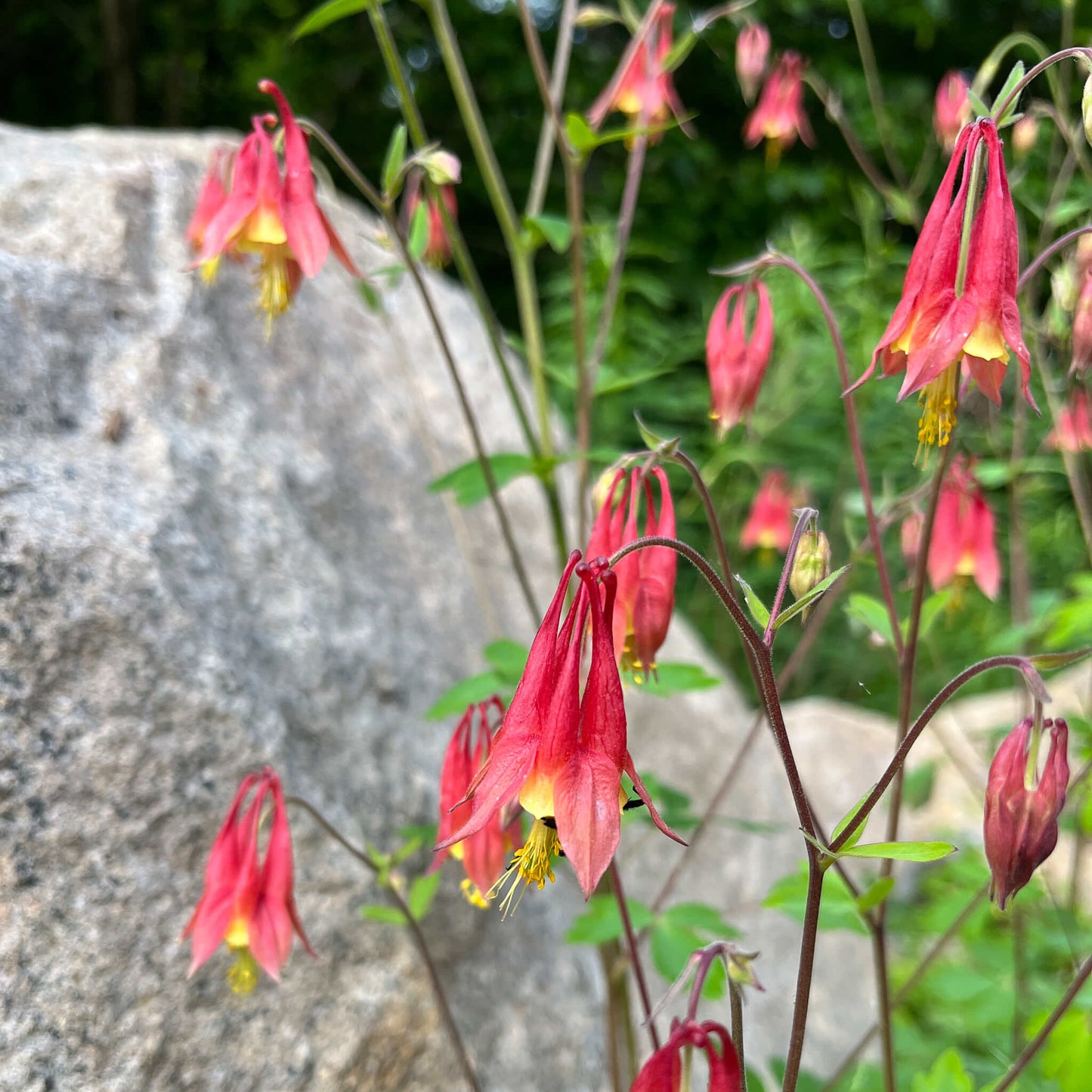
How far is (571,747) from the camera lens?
28.7 inches

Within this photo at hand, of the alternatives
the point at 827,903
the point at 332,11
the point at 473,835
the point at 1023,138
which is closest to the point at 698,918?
the point at 827,903

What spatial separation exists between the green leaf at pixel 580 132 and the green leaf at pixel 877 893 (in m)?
0.94

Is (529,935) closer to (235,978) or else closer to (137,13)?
(235,978)

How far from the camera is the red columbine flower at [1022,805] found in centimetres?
81

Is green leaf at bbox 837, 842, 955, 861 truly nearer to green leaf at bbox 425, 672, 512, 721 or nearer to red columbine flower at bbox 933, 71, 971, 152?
green leaf at bbox 425, 672, 512, 721

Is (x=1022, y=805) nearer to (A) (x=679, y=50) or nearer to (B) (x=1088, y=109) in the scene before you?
(B) (x=1088, y=109)

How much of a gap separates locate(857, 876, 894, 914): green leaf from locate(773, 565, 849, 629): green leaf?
1.07 ft

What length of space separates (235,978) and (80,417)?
2.60 ft

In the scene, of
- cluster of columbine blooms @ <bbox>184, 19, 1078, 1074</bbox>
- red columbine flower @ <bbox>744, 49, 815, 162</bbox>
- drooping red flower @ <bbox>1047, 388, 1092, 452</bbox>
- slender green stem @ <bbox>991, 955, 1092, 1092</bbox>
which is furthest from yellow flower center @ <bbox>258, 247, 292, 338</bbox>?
red columbine flower @ <bbox>744, 49, 815, 162</bbox>

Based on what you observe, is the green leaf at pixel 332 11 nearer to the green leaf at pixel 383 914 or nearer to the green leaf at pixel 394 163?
the green leaf at pixel 394 163

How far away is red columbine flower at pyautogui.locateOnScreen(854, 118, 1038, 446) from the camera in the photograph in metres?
0.83

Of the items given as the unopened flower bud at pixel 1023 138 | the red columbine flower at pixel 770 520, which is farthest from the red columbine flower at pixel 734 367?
the red columbine flower at pixel 770 520

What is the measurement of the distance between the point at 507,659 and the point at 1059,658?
2.42ft

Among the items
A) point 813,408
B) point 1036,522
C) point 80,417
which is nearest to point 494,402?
point 80,417
